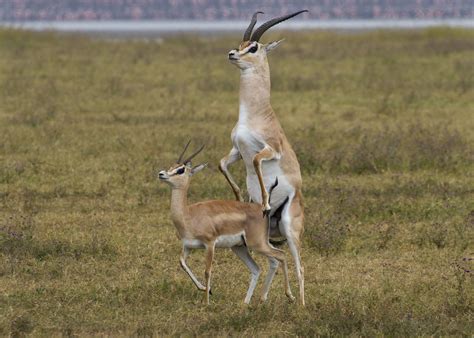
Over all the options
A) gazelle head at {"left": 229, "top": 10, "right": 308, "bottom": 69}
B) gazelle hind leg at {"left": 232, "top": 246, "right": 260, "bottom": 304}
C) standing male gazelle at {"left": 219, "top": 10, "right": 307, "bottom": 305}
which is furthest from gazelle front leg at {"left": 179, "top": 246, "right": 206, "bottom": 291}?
gazelle head at {"left": 229, "top": 10, "right": 308, "bottom": 69}

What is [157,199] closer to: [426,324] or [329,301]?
[329,301]

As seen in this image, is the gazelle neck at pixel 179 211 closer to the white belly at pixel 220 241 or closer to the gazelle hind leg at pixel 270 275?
the white belly at pixel 220 241

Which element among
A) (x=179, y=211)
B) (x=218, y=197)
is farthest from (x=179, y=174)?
(x=218, y=197)

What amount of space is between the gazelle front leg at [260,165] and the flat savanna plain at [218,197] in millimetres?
569

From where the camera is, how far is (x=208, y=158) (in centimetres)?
1140

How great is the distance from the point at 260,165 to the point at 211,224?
1.45ft

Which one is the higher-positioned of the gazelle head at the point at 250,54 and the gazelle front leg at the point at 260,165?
the gazelle head at the point at 250,54

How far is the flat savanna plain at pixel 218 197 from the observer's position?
21.0 feet

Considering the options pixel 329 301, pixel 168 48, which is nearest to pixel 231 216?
pixel 329 301

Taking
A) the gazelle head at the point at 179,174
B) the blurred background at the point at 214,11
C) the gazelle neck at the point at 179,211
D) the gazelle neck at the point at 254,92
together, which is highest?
the gazelle neck at the point at 254,92

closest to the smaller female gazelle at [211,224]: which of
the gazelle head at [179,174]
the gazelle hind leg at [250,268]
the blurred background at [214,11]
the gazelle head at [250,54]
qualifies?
the gazelle head at [179,174]

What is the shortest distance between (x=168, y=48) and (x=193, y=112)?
1149 centimetres

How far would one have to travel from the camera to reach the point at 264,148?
6445 mm

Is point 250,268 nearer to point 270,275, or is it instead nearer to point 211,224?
point 270,275
